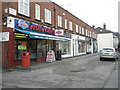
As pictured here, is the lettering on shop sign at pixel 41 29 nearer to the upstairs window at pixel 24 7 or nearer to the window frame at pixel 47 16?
the window frame at pixel 47 16

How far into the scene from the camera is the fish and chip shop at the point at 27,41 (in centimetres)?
1131

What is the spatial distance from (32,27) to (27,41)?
1.41m

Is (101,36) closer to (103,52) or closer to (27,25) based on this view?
(103,52)

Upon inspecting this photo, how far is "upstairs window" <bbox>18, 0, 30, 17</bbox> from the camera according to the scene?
40.9 ft

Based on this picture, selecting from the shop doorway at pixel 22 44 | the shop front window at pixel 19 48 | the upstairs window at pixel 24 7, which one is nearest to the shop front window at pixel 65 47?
the shop doorway at pixel 22 44

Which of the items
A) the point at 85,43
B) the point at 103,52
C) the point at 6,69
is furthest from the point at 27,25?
the point at 85,43

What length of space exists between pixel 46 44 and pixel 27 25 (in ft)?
13.7

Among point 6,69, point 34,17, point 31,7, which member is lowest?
point 6,69

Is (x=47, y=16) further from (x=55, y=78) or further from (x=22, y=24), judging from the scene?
(x=55, y=78)

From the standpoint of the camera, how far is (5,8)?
1127 cm

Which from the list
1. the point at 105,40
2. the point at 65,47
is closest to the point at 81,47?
the point at 65,47

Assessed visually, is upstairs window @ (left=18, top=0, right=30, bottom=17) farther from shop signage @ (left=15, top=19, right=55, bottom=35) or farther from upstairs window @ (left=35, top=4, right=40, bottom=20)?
upstairs window @ (left=35, top=4, right=40, bottom=20)

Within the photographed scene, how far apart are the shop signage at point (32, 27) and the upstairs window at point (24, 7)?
102 centimetres

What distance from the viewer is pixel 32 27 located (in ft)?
43.7
